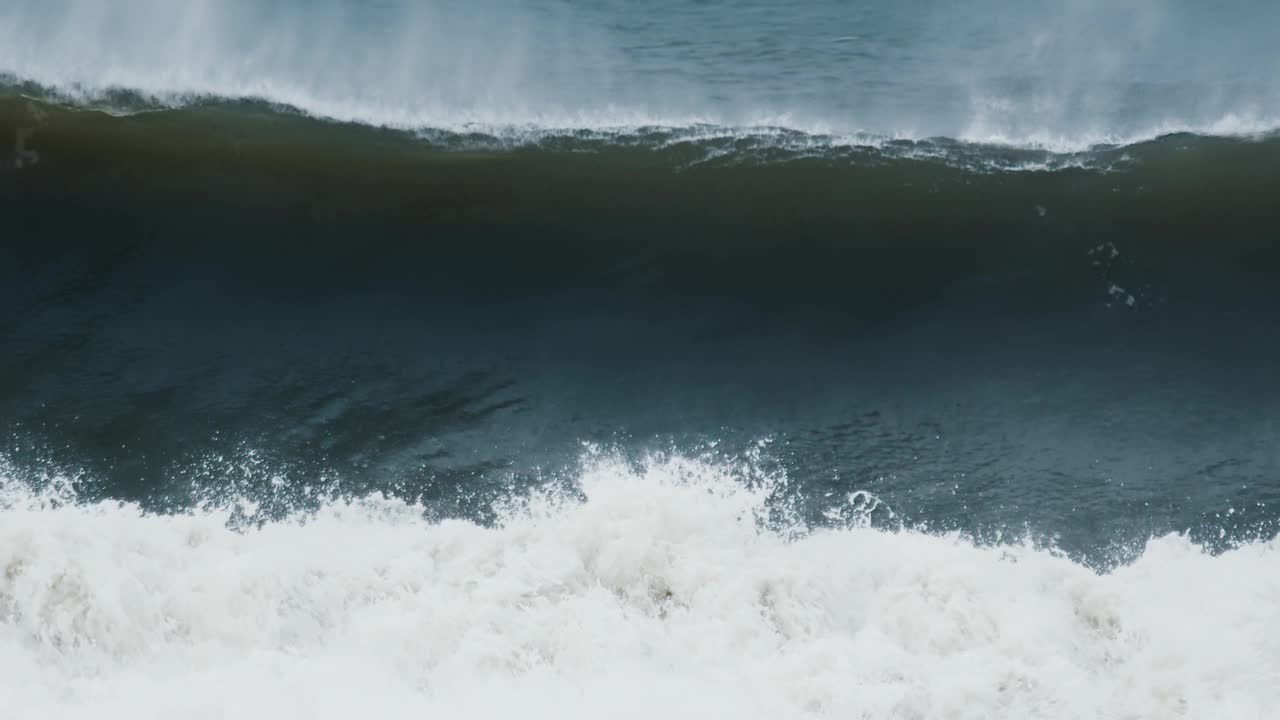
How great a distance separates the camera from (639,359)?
13.3m

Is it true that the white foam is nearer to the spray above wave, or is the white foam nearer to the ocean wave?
the ocean wave

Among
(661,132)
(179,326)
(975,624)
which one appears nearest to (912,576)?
(975,624)

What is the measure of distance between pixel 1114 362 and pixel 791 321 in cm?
318

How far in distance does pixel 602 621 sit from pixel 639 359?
10.6ft

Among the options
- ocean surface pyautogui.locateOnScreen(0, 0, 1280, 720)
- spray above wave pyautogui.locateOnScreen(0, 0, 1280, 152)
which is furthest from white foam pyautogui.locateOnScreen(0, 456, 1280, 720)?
spray above wave pyautogui.locateOnScreen(0, 0, 1280, 152)

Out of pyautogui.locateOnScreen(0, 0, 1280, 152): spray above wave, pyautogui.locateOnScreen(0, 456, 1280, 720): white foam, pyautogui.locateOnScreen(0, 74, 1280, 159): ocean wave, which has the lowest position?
pyautogui.locateOnScreen(0, 456, 1280, 720): white foam

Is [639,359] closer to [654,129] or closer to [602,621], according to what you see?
[654,129]

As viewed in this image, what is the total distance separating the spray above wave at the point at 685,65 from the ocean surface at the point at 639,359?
54 millimetres

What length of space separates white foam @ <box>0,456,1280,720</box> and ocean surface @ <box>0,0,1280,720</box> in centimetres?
3

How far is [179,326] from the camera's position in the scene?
44.3 ft

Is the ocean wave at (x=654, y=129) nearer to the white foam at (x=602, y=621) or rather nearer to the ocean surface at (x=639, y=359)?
the ocean surface at (x=639, y=359)

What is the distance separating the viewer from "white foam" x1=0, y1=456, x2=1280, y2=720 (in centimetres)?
1050

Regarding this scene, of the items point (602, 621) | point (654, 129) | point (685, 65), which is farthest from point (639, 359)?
point (685, 65)

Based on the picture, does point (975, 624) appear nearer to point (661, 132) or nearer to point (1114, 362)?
point (1114, 362)
